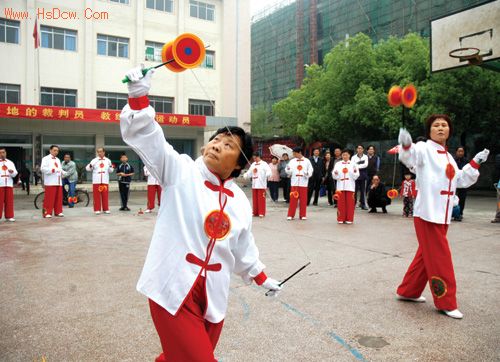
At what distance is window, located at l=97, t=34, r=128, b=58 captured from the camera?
24641mm

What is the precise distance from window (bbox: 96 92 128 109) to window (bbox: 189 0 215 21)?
6.78 meters

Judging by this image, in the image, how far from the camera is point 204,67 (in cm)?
2750

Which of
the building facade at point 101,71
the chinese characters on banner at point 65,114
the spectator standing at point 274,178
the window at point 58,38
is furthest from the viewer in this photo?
the window at point 58,38

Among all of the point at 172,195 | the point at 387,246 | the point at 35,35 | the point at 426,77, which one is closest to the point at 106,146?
the point at 35,35

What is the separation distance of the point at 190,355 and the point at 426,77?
18.5m

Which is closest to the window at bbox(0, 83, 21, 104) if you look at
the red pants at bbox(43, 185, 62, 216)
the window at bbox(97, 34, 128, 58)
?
the window at bbox(97, 34, 128, 58)

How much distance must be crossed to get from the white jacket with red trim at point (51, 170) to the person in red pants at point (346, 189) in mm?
6795

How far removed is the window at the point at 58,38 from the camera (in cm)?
2319

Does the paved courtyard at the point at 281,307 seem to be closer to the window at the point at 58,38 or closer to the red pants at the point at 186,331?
the red pants at the point at 186,331

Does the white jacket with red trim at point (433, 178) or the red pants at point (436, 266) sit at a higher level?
the white jacket with red trim at point (433, 178)

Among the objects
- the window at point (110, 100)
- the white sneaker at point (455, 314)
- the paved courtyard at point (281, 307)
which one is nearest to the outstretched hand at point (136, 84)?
the paved courtyard at point (281, 307)

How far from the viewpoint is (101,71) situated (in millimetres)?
24547

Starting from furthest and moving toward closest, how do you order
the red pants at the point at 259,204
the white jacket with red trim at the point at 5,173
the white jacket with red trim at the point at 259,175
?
1. the white jacket with red trim at the point at 259,175
2. the red pants at the point at 259,204
3. the white jacket with red trim at the point at 5,173

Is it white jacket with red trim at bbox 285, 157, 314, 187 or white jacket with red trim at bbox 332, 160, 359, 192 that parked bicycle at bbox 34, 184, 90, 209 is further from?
white jacket with red trim at bbox 332, 160, 359, 192
